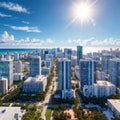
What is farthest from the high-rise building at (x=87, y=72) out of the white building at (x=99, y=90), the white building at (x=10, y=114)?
the white building at (x=10, y=114)

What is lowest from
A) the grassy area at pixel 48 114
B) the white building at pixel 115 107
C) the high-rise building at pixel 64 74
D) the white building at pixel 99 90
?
the grassy area at pixel 48 114

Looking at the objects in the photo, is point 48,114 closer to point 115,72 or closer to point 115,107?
point 115,107

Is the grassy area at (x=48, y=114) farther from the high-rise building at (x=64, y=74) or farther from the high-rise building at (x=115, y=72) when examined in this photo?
the high-rise building at (x=115, y=72)

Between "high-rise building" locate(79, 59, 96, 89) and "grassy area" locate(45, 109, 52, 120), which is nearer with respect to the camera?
"grassy area" locate(45, 109, 52, 120)

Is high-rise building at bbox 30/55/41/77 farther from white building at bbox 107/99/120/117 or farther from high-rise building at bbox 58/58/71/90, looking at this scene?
white building at bbox 107/99/120/117

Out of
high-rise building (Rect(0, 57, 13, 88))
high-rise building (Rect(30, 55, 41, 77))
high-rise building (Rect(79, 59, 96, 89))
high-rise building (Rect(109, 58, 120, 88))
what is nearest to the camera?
high-rise building (Rect(79, 59, 96, 89))

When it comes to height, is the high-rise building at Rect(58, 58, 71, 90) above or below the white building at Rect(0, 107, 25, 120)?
above

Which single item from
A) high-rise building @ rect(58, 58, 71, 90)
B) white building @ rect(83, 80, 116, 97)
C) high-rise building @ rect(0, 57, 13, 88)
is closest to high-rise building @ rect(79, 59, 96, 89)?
high-rise building @ rect(58, 58, 71, 90)

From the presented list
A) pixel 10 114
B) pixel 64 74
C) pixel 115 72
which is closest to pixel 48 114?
pixel 10 114

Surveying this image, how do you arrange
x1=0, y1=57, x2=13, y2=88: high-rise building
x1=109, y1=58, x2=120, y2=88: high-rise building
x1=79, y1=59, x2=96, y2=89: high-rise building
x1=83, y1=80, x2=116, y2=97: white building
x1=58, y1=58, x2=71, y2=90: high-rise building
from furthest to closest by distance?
x1=0, y1=57, x2=13, y2=88: high-rise building → x1=109, y1=58, x2=120, y2=88: high-rise building → x1=79, y1=59, x2=96, y2=89: high-rise building → x1=58, y1=58, x2=71, y2=90: high-rise building → x1=83, y1=80, x2=116, y2=97: white building
